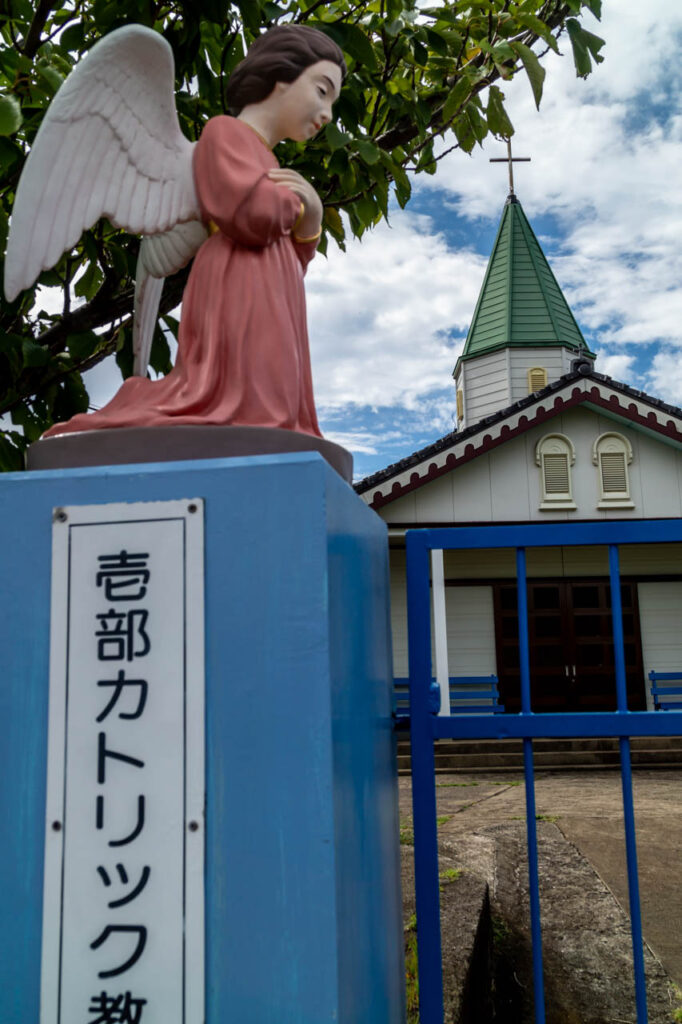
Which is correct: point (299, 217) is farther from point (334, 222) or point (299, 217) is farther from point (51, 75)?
point (334, 222)

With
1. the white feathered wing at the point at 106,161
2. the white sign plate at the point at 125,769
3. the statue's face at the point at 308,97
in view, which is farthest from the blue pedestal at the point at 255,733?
the statue's face at the point at 308,97

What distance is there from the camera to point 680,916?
4441mm

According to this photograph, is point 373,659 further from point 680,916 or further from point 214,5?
point 680,916

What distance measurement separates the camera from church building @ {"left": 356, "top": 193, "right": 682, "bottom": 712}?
1123 cm

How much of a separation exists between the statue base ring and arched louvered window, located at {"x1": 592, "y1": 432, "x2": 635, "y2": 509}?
33.9ft

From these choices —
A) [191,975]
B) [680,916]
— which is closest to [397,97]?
[191,975]

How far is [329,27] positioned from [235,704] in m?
2.37

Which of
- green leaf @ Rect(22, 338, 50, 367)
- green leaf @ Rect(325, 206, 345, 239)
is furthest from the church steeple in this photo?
green leaf @ Rect(22, 338, 50, 367)

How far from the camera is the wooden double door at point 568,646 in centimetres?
1123

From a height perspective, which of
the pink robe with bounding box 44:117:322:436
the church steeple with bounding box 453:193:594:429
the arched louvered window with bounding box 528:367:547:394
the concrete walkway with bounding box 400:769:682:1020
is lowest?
the concrete walkway with bounding box 400:769:682:1020

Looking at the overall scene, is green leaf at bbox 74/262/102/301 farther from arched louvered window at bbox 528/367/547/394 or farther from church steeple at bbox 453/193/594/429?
arched louvered window at bbox 528/367/547/394

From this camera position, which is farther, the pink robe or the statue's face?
the statue's face

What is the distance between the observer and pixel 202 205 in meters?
1.86

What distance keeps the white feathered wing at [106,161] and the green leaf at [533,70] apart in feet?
4.70
